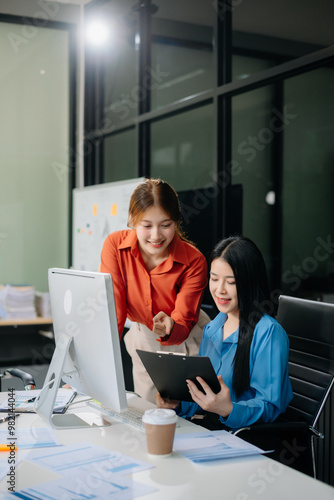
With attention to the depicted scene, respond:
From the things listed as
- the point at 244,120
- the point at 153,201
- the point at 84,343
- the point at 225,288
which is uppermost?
the point at 244,120

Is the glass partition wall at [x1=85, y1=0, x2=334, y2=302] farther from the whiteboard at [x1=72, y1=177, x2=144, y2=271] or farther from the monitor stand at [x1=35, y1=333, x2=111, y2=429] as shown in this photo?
the monitor stand at [x1=35, y1=333, x2=111, y2=429]

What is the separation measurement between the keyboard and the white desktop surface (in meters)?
0.16

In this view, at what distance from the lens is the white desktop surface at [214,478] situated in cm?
112

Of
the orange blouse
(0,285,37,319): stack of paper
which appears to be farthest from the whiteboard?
the orange blouse

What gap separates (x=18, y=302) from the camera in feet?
14.1

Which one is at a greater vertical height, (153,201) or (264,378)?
(153,201)

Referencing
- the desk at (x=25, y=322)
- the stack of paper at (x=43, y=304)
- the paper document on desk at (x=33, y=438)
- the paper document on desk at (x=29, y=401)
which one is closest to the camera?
the paper document on desk at (x=33, y=438)

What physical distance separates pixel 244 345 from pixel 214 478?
62 centimetres

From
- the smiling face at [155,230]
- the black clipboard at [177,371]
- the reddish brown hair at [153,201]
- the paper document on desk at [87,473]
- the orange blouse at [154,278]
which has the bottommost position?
the paper document on desk at [87,473]

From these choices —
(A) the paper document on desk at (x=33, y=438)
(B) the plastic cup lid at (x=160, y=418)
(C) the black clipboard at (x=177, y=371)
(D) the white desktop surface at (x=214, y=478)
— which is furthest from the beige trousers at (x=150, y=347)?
(B) the plastic cup lid at (x=160, y=418)

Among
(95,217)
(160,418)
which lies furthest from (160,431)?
(95,217)

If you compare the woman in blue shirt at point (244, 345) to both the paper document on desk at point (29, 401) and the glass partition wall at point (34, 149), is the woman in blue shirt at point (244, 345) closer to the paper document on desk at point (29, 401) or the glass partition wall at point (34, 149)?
the paper document on desk at point (29, 401)

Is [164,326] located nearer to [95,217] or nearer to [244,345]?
[244,345]

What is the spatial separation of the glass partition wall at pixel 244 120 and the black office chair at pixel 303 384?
645 mm
